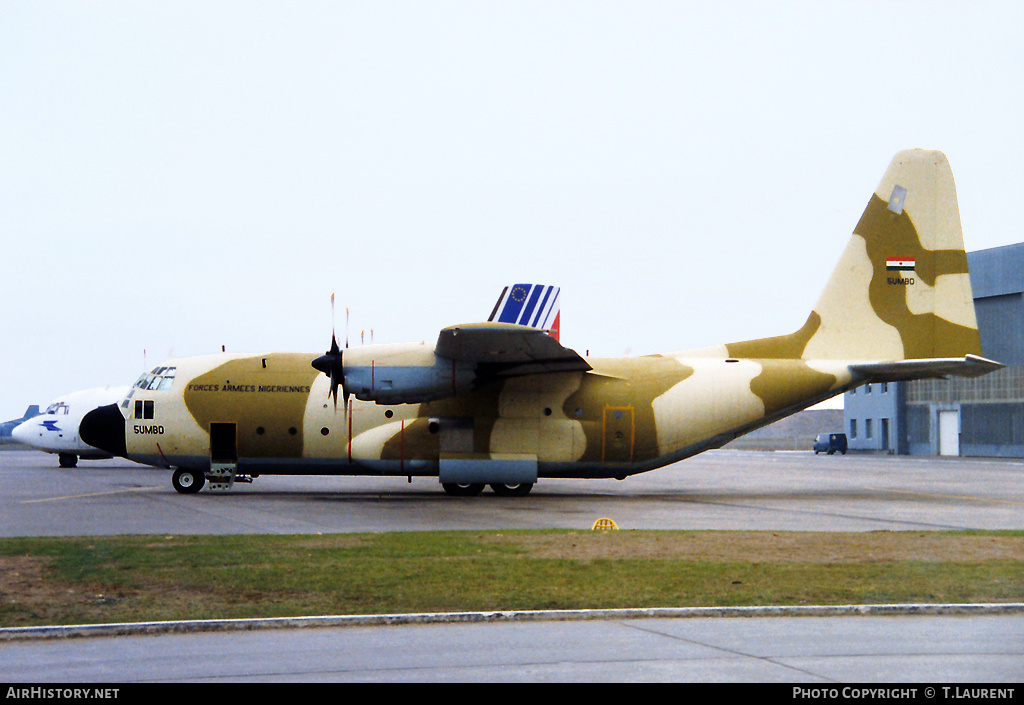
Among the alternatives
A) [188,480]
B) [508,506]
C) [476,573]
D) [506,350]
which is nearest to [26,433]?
[188,480]

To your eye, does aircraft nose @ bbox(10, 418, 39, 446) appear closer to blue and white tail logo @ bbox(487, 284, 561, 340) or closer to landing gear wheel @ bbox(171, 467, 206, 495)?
landing gear wheel @ bbox(171, 467, 206, 495)

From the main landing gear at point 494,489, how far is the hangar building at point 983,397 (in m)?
45.5

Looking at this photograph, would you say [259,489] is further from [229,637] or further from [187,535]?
[229,637]

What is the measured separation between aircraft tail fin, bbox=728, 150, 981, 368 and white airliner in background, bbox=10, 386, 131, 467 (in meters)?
27.7

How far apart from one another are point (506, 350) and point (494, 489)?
4903 mm

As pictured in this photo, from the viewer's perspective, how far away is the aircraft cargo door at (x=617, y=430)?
26141 mm

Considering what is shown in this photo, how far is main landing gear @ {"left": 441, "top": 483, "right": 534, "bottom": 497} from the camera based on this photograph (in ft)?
87.5

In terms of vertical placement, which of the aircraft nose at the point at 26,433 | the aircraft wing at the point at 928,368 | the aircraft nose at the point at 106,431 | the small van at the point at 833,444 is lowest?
the small van at the point at 833,444

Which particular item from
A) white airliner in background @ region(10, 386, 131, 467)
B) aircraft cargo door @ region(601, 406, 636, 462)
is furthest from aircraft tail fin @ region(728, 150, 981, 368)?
white airliner in background @ region(10, 386, 131, 467)

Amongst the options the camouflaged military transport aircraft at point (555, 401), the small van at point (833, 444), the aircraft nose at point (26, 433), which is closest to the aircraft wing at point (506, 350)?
the camouflaged military transport aircraft at point (555, 401)

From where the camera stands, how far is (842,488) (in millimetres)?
30172

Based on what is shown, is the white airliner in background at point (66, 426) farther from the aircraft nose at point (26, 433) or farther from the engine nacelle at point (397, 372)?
the engine nacelle at point (397, 372)

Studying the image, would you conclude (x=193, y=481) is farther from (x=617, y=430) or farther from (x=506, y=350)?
(x=617, y=430)
